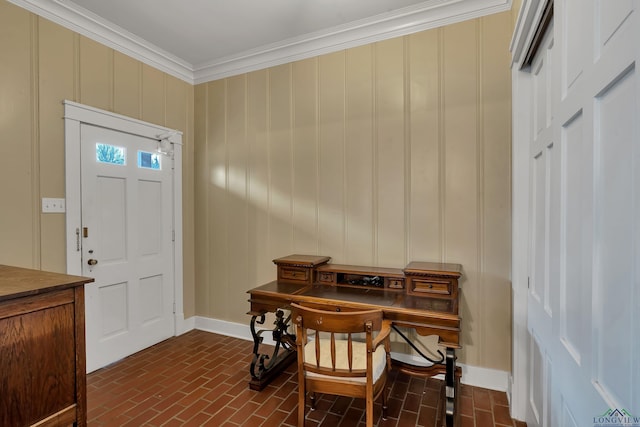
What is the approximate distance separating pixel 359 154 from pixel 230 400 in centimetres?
228

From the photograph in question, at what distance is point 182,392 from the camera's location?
7.85ft

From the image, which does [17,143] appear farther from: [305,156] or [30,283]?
[305,156]

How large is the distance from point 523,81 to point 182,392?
338cm

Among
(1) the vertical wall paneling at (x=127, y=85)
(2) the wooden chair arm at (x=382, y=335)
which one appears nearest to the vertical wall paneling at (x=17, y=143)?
(1) the vertical wall paneling at (x=127, y=85)

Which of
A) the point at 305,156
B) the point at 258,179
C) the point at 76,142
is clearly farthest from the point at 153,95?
the point at 305,156

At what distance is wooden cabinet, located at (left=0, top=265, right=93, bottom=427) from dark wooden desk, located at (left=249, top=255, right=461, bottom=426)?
1134 mm

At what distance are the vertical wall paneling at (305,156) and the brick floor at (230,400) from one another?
1.26 metres

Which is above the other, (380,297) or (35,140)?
(35,140)

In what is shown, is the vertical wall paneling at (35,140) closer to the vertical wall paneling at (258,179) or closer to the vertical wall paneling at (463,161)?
the vertical wall paneling at (258,179)

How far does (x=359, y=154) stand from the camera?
284cm

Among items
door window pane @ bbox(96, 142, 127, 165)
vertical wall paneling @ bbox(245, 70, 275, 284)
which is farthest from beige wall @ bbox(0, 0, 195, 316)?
vertical wall paneling @ bbox(245, 70, 275, 284)

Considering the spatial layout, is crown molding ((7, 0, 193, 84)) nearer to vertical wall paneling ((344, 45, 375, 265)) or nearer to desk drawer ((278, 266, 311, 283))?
vertical wall paneling ((344, 45, 375, 265))

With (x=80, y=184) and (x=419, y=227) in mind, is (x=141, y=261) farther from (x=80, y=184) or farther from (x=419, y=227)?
(x=419, y=227)

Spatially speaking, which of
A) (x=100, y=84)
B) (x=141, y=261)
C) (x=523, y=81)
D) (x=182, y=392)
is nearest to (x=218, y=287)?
(x=141, y=261)
